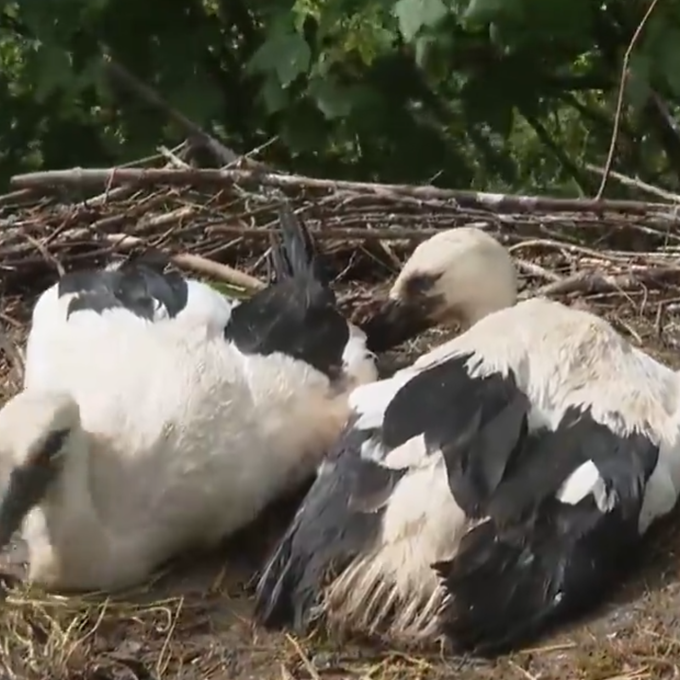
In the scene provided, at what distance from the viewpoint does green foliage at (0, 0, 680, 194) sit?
3.49 m

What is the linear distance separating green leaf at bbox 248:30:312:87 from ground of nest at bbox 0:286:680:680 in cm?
152

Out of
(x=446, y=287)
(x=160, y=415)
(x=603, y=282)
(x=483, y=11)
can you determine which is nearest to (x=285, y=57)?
(x=483, y=11)

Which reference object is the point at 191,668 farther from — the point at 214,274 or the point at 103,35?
the point at 103,35

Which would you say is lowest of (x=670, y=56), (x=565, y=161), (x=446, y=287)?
(x=565, y=161)

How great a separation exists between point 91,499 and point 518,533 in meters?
0.69

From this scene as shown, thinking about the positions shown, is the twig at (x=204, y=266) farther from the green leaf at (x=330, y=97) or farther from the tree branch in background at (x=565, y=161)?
the tree branch in background at (x=565, y=161)

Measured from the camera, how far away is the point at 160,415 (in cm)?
240

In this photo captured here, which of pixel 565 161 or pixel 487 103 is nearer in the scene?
pixel 487 103

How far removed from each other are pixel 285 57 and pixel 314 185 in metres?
0.34

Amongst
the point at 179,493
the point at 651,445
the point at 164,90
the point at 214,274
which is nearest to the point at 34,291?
the point at 214,274

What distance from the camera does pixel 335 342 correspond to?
2.67 metres

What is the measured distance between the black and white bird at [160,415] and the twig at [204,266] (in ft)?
1.46

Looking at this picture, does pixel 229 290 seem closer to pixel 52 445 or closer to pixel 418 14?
pixel 418 14

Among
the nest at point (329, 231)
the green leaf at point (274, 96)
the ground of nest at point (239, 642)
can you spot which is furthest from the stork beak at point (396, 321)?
the green leaf at point (274, 96)
